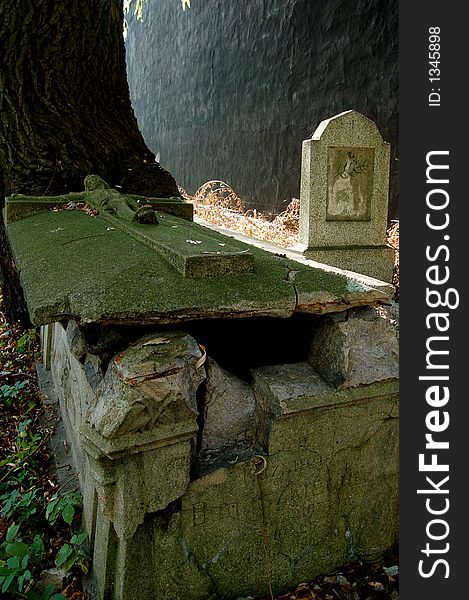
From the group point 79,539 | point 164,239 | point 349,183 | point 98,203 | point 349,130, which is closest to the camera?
point 79,539

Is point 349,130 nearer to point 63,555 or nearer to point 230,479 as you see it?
point 230,479

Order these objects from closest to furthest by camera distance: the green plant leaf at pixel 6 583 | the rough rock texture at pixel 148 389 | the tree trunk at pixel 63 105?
the rough rock texture at pixel 148 389, the green plant leaf at pixel 6 583, the tree trunk at pixel 63 105

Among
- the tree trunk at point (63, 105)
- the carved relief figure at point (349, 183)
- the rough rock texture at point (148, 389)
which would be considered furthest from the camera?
the carved relief figure at point (349, 183)

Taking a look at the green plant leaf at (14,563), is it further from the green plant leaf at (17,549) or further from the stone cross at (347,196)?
the stone cross at (347,196)

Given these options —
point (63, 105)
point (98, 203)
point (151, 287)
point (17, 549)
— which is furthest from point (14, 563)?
point (63, 105)

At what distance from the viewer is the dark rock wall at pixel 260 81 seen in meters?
6.41

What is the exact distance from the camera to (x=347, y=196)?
5.20 m

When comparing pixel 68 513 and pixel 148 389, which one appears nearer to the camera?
pixel 148 389

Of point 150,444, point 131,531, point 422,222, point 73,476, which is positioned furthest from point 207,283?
point 73,476

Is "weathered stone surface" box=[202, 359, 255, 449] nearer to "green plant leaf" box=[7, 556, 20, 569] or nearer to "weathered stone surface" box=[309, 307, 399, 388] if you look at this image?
"weathered stone surface" box=[309, 307, 399, 388]

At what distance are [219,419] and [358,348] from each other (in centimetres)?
50

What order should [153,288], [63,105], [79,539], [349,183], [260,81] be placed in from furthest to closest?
[260,81] < [349,183] < [63,105] < [79,539] < [153,288]

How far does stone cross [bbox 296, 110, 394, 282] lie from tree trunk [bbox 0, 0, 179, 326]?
1593 mm

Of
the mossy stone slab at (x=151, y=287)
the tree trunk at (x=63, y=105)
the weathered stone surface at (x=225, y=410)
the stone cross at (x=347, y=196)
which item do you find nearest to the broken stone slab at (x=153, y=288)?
the mossy stone slab at (x=151, y=287)
